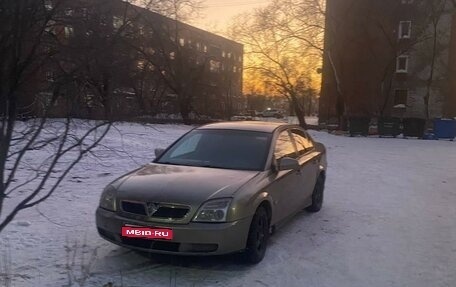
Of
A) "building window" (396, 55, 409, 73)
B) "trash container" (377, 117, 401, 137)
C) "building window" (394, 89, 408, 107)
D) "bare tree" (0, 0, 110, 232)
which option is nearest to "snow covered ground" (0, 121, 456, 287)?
"bare tree" (0, 0, 110, 232)

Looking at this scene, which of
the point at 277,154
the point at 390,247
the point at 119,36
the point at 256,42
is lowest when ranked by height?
the point at 390,247

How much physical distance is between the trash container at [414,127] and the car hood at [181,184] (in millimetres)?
24804

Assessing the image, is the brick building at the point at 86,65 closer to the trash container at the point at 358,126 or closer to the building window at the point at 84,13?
the building window at the point at 84,13

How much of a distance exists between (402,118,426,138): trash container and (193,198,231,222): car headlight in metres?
25.7

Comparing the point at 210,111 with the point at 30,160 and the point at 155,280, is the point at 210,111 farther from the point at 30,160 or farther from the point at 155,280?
the point at 155,280

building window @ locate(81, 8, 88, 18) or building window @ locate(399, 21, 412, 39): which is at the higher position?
building window @ locate(399, 21, 412, 39)

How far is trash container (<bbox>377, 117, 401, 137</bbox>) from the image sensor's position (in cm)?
2898

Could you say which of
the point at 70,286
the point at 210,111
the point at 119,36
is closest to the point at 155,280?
the point at 70,286

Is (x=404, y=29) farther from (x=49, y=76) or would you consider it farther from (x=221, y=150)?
(x=49, y=76)

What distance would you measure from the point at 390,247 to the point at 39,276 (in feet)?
12.9

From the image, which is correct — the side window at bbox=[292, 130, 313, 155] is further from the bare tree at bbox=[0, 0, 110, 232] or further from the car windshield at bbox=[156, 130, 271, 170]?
the bare tree at bbox=[0, 0, 110, 232]

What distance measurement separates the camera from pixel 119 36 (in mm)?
3609

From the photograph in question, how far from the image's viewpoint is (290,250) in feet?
19.4

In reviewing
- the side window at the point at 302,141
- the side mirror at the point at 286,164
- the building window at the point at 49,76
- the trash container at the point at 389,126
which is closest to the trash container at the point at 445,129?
the trash container at the point at 389,126
